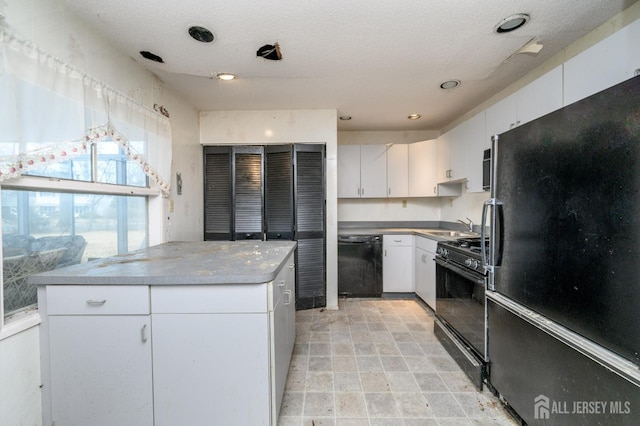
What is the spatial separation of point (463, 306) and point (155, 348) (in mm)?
1988

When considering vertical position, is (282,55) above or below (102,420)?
above

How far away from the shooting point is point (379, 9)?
1425 mm

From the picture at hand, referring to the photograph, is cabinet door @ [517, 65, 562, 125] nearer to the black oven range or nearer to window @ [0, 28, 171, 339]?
the black oven range

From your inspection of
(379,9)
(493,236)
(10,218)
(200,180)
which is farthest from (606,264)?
(200,180)

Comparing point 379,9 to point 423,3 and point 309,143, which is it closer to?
point 423,3

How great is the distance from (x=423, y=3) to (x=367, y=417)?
91.1 inches

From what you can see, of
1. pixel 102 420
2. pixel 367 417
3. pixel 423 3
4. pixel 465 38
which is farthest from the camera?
pixel 465 38

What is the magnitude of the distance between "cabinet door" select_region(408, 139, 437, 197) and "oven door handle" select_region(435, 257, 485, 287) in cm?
143

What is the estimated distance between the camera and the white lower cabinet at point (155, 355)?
3.82 feet

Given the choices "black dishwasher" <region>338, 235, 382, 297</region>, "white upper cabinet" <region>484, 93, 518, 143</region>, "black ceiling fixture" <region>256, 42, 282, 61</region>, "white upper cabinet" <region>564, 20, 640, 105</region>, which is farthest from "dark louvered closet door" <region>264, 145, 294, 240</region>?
"white upper cabinet" <region>564, 20, 640, 105</region>

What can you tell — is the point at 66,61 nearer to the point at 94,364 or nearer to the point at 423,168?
the point at 94,364

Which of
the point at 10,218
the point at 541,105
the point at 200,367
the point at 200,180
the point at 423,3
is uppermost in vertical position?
the point at 423,3

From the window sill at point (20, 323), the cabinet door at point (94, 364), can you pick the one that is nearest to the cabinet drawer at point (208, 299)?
the cabinet door at point (94, 364)

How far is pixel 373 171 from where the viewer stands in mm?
3652
